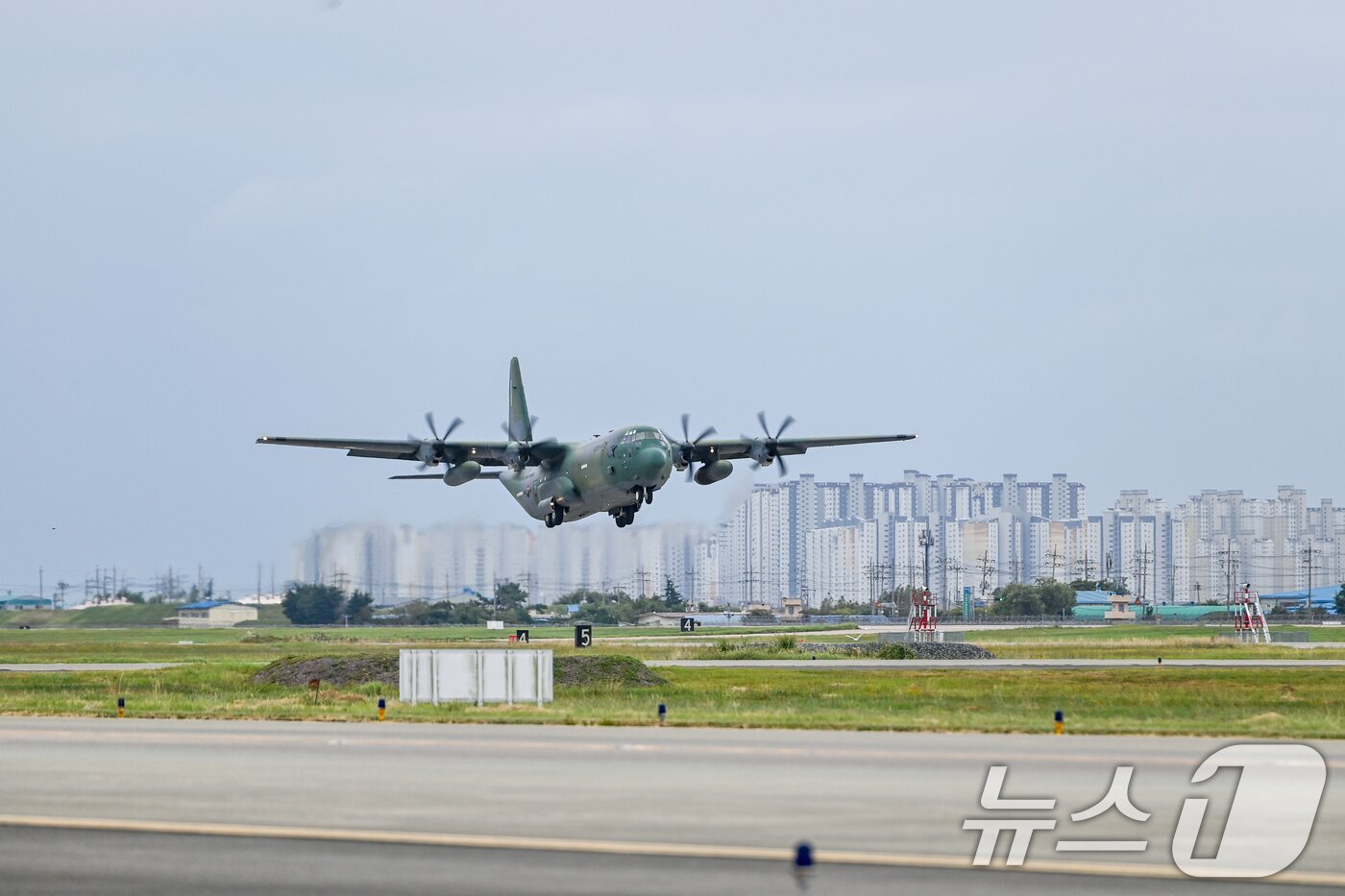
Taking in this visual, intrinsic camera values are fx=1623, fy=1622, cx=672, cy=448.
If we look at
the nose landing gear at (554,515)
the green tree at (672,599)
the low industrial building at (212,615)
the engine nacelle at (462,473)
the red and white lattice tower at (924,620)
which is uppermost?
the engine nacelle at (462,473)

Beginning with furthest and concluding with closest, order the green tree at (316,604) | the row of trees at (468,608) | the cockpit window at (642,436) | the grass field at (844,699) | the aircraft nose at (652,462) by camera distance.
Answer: the green tree at (316,604)
the row of trees at (468,608)
the cockpit window at (642,436)
the aircraft nose at (652,462)
the grass field at (844,699)

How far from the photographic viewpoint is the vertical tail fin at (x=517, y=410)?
80.5 meters

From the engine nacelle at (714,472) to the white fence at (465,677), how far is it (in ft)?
112

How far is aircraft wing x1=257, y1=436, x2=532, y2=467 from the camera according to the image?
224ft

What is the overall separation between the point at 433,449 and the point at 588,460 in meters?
7.08

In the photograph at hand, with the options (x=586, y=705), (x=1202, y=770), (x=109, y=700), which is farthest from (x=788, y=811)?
(x=109, y=700)

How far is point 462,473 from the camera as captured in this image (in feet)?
224

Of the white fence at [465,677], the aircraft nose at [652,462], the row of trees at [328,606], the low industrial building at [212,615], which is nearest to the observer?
the white fence at [465,677]

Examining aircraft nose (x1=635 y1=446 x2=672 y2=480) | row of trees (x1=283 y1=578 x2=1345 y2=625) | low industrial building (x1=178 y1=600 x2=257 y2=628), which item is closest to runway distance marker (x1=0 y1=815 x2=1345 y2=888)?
aircraft nose (x1=635 y1=446 x2=672 y2=480)

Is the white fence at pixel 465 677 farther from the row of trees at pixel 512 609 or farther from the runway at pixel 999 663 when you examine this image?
the row of trees at pixel 512 609

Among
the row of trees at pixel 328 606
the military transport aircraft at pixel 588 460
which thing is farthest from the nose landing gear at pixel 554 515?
the row of trees at pixel 328 606

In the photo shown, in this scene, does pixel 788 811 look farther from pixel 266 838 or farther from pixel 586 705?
Answer: pixel 586 705

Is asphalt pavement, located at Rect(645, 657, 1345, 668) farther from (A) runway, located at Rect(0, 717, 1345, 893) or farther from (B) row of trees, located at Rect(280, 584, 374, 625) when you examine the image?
(B) row of trees, located at Rect(280, 584, 374, 625)

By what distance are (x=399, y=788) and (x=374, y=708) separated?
636 inches
